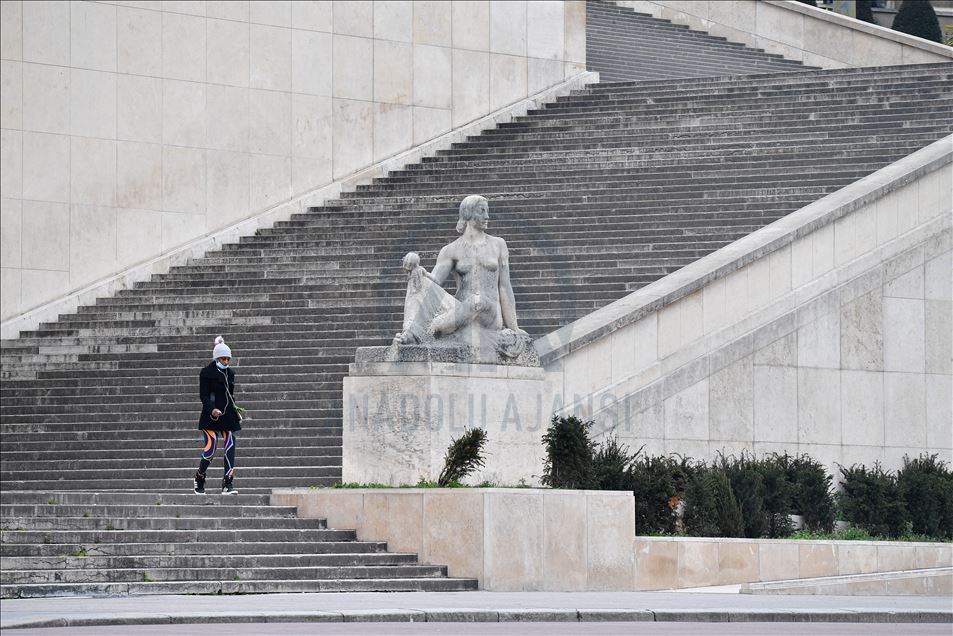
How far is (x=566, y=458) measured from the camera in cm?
1822

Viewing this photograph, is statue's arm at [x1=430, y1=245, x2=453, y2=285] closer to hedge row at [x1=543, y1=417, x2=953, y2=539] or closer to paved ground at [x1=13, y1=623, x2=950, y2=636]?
hedge row at [x1=543, y1=417, x2=953, y2=539]

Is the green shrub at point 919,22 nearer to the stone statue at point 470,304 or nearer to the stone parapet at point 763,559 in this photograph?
the stone parapet at point 763,559

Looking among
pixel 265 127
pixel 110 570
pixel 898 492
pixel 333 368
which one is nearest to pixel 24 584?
pixel 110 570

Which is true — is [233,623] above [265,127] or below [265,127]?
below

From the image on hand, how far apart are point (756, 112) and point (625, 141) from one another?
222cm

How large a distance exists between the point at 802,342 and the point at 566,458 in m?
5.02

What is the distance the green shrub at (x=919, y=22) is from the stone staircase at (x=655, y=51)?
35.0 feet

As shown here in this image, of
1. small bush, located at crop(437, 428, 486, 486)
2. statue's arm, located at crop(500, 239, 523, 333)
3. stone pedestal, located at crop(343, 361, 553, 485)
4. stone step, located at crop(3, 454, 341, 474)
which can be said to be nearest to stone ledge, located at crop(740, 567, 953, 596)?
stone pedestal, located at crop(343, 361, 553, 485)

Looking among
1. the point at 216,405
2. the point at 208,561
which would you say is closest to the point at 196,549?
the point at 208,561

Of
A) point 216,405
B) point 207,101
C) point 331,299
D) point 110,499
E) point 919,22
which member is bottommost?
point 110,499

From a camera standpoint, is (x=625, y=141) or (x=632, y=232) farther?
(x=625, y=141)

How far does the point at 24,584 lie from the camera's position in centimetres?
1567

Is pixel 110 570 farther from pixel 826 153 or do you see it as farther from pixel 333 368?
Answer: pixel 826 153

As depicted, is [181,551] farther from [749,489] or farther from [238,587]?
[749,489]
